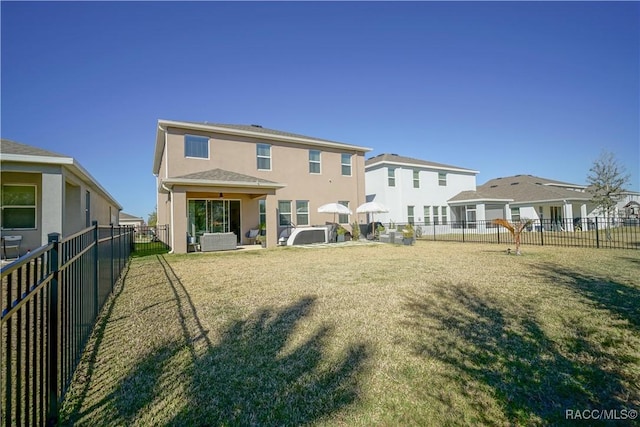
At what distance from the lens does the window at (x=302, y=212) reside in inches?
747

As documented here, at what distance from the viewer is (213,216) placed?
54.3 feet

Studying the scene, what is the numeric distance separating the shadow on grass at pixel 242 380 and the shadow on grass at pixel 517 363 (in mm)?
1068

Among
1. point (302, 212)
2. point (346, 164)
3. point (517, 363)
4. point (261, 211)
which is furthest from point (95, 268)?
point (346, 164)

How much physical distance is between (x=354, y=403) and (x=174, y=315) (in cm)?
352

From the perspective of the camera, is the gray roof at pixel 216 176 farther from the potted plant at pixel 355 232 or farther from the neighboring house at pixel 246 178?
the potted plant at pixel 355 232

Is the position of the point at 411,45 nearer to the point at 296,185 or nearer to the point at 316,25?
the point at 316,25

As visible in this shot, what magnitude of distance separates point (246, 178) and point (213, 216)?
3235 mm

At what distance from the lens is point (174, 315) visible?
15.7 feet

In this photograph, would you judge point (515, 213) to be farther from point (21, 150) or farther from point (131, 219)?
point (131, 219)

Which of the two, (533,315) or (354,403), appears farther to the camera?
(533,315)

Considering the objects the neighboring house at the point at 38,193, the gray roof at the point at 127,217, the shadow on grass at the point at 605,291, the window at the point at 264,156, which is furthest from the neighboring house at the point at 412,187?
the gray roof at the point at 127,217

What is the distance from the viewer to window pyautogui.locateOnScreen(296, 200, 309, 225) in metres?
19.0

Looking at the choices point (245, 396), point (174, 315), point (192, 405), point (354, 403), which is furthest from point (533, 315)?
point (174, 315)

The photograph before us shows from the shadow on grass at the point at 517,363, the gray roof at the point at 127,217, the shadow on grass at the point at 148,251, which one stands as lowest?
the shadow on grass at the point at 517,363
